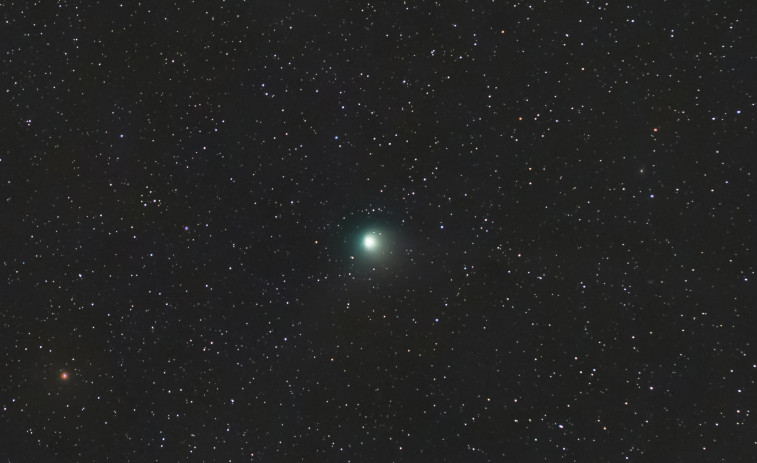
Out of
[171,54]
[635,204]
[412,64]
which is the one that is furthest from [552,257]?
[171,54]

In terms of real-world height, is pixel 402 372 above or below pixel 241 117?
below

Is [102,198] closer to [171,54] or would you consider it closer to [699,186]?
[171,54]

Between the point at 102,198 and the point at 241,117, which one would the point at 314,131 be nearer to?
the point at 241,117

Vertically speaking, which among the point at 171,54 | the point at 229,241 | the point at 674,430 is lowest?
the point at 674,430

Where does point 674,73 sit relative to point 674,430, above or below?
above

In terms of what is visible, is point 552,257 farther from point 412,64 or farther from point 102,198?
point 102,198

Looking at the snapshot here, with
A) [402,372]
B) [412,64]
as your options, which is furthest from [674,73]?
[402,372]

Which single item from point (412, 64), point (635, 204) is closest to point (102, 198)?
point (412, 64)
